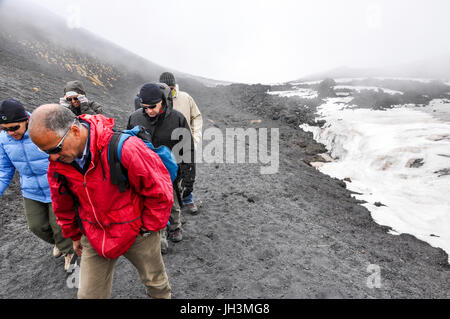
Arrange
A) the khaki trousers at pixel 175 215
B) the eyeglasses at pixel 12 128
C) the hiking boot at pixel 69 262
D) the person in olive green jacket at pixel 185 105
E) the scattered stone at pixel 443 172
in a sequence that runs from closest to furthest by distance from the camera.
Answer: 1. the eyeglasses at pixel 12 128
2. the hiking boot at pixel 69 262
3. the khaki trousers at pixel 175 215
4. the person in olive green jacket at pixel 185 105
5. the scattered stone at pixel 443 172

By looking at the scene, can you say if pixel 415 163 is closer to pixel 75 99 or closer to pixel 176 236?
pixel 176 236

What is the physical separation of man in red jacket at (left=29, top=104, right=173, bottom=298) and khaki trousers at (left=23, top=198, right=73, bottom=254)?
1.20 metres

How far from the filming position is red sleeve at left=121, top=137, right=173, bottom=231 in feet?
6.73

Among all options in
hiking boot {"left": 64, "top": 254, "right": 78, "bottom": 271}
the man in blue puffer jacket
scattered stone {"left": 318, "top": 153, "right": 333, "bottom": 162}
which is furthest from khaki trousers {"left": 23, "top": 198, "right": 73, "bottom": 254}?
scattered stone {"left": 318, "top": 153, "right": 333, "bottom": 162}

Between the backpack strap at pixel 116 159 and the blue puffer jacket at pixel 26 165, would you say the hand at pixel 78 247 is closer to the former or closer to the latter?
the backpack strap at pixel 116 159

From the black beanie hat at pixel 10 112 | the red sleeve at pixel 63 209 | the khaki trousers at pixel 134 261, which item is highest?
the black beanie hat at pixel 10 112

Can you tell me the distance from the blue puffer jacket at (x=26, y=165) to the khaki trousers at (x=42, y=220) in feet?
0.38

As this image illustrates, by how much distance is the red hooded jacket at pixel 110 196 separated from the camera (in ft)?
6.72

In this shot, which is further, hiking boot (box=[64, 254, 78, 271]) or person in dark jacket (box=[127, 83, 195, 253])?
hiking boot (box=[64, 254, 78, 271])

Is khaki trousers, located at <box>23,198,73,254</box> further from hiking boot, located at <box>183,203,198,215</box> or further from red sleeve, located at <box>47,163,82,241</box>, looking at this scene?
hiking boot, located at <box>183,203,198,215</box>

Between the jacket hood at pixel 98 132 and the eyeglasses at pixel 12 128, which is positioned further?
the eyeglasses at pixel 12 128

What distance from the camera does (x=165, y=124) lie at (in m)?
3.76

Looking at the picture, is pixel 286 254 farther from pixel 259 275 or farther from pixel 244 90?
pixel 244 90

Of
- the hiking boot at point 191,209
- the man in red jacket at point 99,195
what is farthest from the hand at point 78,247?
the hiking boot at point 191,209
